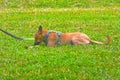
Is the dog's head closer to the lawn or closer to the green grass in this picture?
the lawn

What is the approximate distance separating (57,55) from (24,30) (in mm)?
5312

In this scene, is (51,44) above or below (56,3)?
above

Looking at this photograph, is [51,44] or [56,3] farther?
[56,3]

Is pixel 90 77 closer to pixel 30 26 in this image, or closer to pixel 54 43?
pixel 54 43

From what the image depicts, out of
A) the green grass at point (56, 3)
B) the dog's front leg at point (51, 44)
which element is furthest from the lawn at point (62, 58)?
the green grass at point (56, 3)

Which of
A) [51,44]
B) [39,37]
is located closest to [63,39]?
[51,44]

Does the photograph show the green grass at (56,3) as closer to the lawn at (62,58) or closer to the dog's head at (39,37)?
the lawn at (62,58)

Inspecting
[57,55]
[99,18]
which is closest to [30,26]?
[99,18]

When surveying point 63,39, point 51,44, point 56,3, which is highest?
point 63,39

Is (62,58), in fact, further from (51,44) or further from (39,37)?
(39,37)

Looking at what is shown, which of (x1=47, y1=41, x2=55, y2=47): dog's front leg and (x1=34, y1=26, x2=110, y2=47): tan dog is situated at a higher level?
(x1=34, y1=26, x2=110, y2=47): tan dog

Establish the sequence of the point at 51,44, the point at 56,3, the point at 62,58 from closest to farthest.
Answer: the point at 62,58, the point at 51,44, the point at 56,3

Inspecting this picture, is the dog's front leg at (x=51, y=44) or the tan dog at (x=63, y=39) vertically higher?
the tan dog at (x=63, y=39)

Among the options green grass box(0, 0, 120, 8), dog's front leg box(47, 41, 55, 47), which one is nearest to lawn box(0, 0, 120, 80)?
dog's front leg box(47, 41, 55, 47)
